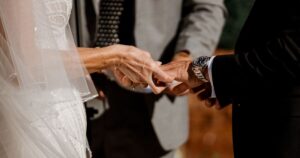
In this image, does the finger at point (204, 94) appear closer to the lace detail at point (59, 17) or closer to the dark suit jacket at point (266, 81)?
the dark suit jacket at point (266, 81)

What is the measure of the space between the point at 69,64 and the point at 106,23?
67 centimetres

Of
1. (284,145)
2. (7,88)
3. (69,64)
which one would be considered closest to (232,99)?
(284,145)

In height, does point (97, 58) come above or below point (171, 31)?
above

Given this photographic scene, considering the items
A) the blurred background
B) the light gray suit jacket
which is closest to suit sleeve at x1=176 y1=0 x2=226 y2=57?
the light gray suit jacket

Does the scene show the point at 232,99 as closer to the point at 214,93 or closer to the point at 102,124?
the point at 214,93

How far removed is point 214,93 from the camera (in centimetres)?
220

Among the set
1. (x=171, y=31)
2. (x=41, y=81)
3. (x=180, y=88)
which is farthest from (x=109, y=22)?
(x=41, y=81)

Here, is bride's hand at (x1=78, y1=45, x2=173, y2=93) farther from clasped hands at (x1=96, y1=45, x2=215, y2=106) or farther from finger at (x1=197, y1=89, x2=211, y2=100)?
finger at (x1=197, y1=89, x2=211, y2=100)

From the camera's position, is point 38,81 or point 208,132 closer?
point 38,81

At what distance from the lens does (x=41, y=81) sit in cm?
200

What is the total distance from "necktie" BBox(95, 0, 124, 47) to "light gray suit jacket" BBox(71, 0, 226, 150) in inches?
1.3

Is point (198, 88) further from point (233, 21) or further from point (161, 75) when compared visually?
point (233, 21)

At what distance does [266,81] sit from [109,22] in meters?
0.84

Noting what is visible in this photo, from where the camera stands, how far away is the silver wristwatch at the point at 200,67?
7.31 feet
